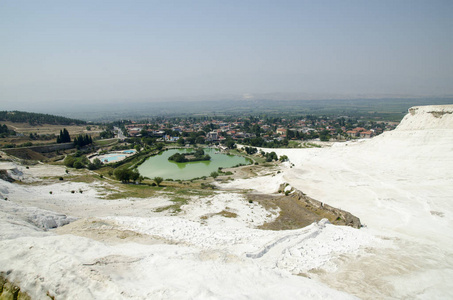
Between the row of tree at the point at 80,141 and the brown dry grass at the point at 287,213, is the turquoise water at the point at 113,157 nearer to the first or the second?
the row of tree at the point at 80,141

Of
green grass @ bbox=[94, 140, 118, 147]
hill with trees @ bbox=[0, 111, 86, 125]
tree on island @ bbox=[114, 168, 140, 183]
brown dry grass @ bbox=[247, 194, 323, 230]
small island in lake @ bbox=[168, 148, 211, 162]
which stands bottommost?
small island in lake @ bbox=[168, 148, 211, 162]

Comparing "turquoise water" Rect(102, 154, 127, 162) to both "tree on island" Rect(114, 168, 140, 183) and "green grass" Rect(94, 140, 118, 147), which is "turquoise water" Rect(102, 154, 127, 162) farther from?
"tree on island" Rect(114, 168, 140, 183)

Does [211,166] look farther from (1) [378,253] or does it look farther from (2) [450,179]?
(1) [378,253]

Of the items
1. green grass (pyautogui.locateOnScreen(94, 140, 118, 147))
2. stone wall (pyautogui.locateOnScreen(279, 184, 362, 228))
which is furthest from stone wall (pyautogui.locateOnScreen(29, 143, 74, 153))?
stone wall (pyautogui.locateOnScreen(279, 184, 362, 228))

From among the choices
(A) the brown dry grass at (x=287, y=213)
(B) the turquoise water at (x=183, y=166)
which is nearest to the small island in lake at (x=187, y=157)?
(B) the turquoise water at (x=183, y=166)

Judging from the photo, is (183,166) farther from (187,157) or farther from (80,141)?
(80,141)

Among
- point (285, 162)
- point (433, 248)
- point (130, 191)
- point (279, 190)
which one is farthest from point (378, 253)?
point (285, 162)

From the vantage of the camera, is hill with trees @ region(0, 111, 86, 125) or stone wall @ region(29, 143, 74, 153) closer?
stone wall @ region(29, 143, 74, 153)

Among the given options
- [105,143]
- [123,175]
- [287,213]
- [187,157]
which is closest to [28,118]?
[105,143]
